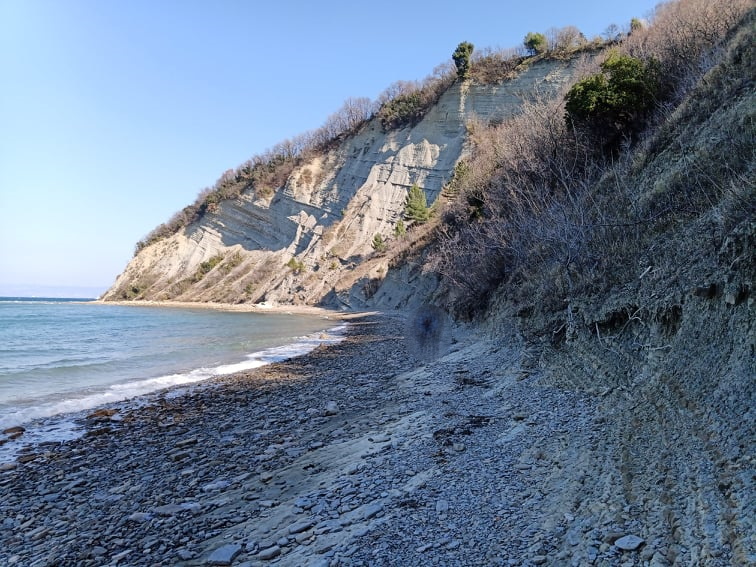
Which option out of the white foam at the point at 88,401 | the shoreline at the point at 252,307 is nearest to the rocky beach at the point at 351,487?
the white foam at the point at 88,401

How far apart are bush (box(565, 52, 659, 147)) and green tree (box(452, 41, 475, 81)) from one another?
38.6 metres

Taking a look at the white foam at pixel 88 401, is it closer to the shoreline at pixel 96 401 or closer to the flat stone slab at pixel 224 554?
the shoreline at pixel 96 401

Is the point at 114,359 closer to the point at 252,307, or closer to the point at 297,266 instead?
the point at 252,307

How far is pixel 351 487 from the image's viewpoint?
4.78 metres

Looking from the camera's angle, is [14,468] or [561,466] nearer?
[561,466]

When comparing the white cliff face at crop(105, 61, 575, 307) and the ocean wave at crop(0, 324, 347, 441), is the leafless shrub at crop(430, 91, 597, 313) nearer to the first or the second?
the ocean wave at crop(0, 324, 347, 441)

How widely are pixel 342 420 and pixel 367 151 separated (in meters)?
56.0

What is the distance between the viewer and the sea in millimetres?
10047

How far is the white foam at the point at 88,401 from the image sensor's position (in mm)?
8430

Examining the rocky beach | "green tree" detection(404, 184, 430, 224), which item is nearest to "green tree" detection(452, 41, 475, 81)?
"green tree" detection(404, 184, 430, 224)

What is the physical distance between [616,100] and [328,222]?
1875 inches

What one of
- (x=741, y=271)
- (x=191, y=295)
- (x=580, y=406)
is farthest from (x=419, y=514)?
(x=191, y=295)

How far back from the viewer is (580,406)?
564 centimetres

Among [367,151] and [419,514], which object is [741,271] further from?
[367,151]
